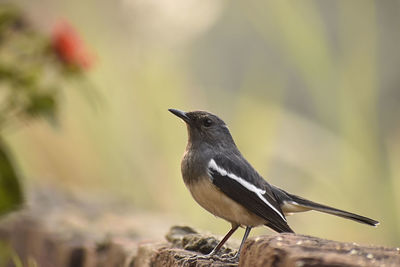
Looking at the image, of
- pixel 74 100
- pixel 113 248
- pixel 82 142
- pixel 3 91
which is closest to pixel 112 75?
pixel 74 100

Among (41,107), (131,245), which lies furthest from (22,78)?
(131,245)

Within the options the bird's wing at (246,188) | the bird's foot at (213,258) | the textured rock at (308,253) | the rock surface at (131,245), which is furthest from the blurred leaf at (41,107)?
the textured rock at (308,253)

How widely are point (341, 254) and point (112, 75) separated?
5920mm

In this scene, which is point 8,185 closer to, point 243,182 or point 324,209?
point 243,182

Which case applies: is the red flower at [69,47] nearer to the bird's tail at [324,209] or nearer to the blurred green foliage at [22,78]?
the blurred green foliage at [22,78]

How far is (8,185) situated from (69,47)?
90cm

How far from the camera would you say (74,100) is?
748 cm

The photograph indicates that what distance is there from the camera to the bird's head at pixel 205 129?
→ 11.3ft

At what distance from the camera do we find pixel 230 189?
3078 mm

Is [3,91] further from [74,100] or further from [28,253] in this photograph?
[28,253]

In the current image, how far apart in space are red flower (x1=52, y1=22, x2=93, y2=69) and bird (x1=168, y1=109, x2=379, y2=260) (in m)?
0.97

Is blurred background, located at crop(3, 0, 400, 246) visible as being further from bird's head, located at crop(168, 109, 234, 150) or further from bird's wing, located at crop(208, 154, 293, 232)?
bird's wing, located at crop(208, 154, 293, 232)

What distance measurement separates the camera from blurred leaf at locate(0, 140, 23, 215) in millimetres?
3818

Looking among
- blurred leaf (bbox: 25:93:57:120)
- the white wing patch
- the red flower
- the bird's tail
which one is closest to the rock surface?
the white wing patch
